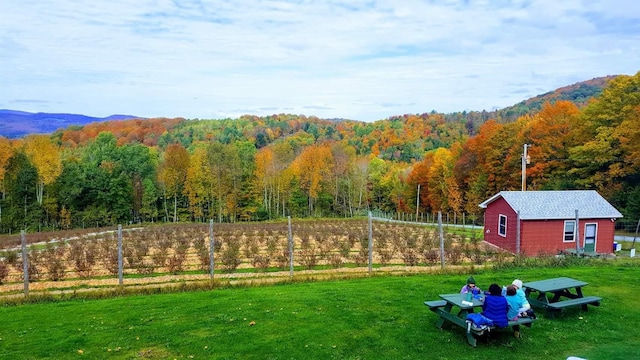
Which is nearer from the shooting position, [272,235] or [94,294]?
[94,294]

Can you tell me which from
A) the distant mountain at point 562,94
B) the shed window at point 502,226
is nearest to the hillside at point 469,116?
the distant mountain at point 562,94

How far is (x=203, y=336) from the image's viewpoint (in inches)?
288

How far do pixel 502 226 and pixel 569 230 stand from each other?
3.03 metres

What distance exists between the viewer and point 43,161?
45406 millimetres

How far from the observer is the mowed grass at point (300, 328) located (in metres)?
6.60

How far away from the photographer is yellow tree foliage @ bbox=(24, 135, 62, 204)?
149 ft

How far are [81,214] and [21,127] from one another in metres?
83.4

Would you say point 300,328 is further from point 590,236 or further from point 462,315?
point 590,236

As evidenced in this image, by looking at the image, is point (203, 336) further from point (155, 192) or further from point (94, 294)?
point (155, 192)

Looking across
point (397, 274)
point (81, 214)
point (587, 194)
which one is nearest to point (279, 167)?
point (81, 214)

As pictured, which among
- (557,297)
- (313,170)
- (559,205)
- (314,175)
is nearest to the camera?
(557,297)

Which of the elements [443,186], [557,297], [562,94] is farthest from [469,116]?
[557,297]

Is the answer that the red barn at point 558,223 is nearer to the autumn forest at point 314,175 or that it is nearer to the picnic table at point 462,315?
the autumn forest at point 314,175

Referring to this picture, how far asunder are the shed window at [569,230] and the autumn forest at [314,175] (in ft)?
39.5
